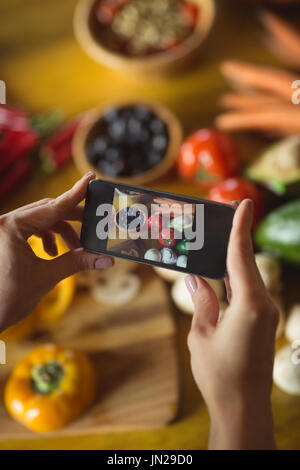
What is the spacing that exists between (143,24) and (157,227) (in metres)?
0.77

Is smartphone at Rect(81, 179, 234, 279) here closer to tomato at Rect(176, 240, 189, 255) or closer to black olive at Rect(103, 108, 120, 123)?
tomato at Rect(176, 240, 189, 255)

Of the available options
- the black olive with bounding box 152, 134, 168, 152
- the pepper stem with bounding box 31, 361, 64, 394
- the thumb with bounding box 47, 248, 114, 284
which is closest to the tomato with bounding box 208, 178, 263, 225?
the black olive with bounding box 152, 134, 168, 152

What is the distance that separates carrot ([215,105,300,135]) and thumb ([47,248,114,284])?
0.57 meters

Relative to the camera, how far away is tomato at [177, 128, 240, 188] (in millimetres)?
1078

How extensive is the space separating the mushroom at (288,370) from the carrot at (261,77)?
61cm

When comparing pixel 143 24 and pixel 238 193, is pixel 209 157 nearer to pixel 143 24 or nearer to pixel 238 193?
pixel 238 193

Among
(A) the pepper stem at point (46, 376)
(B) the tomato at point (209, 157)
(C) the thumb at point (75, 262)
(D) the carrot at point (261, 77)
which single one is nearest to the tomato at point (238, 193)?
(B) the tomato at point (209, 157)

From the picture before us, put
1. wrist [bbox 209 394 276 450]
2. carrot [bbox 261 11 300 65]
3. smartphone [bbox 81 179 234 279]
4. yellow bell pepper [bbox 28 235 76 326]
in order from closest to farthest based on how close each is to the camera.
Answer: wrist [bbox 209 394 276 450] → smartphone [bbox 81 179 234 279] → yellow bell pepper [bbox 28 235 76 326] → carrot [bbox 261 11 300 65]

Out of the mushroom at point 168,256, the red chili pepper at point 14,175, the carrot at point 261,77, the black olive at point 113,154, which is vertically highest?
the carrot at point 261,77

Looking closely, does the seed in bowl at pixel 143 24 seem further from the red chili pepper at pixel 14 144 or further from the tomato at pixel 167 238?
the tomato at pixel 167 238

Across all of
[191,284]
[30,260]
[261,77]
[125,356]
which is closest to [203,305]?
[191,284]

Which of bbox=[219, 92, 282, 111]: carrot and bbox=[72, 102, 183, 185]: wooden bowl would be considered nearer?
bbox=[72, 102, 183, 185]: wooden bowl

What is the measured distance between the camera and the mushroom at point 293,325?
92 centimetres
